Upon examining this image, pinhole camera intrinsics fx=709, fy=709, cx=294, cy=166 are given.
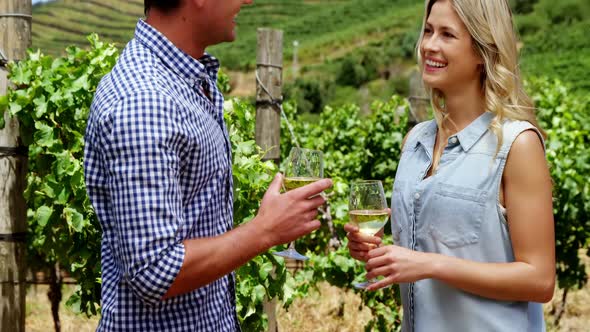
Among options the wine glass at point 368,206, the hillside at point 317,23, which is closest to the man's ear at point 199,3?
the wine glass at point 368,206

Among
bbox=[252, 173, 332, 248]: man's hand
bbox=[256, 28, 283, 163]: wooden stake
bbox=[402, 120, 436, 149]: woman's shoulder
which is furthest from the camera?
bbox=[256, 28, 283, 163]: wooden stake

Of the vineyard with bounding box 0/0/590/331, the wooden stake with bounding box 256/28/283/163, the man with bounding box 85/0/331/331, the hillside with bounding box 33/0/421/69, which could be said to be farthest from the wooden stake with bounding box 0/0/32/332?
the hillside with bounding box 33/0/421/69

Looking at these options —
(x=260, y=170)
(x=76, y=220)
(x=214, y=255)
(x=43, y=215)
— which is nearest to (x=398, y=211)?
(x=214, y=255)

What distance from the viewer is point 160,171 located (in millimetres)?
1302

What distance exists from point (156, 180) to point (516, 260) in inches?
39.0

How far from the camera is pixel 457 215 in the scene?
1884 mm

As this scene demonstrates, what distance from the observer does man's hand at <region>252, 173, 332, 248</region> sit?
4.70ft

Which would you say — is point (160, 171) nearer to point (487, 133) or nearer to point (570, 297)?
point (487, 133)

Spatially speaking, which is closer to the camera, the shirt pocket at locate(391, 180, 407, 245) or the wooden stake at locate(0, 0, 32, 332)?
the shirt pocket at locate(391, 180, 407, 245)

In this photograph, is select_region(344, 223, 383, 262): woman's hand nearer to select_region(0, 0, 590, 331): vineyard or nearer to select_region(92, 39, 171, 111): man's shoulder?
select_region(92, 39, 171, 111): man's shoulder

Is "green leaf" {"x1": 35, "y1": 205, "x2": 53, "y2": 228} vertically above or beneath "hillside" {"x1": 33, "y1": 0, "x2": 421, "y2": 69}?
beneath

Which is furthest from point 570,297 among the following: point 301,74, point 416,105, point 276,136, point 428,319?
point 301,74

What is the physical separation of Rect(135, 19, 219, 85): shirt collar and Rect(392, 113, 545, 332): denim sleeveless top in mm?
754

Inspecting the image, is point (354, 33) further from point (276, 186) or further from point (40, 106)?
point (276, 186)
